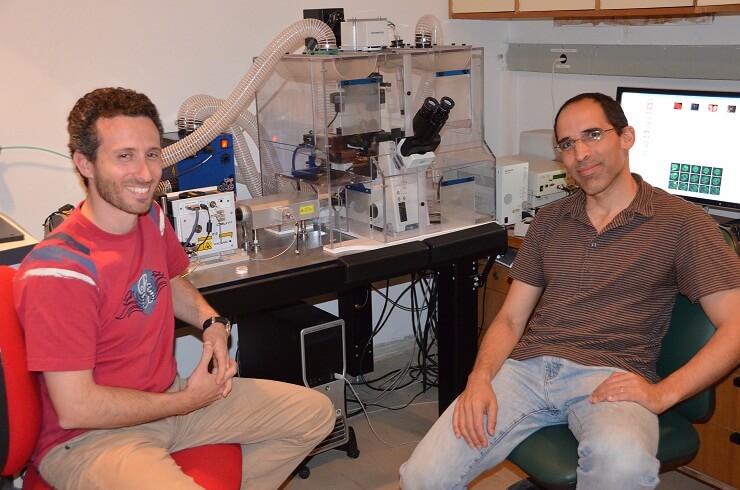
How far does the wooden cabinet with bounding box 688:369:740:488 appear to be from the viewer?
246 centimetres

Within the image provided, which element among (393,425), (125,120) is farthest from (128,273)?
(393,425)

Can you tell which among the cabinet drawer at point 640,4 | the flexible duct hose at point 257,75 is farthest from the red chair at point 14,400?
the cabinet drawer at point 640,4

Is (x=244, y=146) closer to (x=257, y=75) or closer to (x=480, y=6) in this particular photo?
(x=257, y=75)

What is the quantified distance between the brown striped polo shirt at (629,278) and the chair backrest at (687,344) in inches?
1.1

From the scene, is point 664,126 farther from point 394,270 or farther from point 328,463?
point 328,463

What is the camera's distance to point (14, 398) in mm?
1605

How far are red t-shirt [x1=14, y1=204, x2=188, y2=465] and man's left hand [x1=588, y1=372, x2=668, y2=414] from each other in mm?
1040

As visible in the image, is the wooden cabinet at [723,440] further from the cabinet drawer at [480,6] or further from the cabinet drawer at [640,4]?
the cabinet drawer at [480,6]

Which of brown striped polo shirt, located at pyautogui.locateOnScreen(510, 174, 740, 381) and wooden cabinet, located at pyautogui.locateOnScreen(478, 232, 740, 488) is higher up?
brown striped polo shirt, located at pyautogui.locateOnScreen(510, 174, 740, 381)

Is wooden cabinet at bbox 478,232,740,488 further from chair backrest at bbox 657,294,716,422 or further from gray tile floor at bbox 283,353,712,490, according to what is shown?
chair backrest at bbox 657,294,716,422

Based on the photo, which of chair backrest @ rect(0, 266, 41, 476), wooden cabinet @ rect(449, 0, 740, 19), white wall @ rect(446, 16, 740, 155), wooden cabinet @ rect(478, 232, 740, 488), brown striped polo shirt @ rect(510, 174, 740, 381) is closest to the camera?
chair backrest @ rect(0, 266, 41, 476)

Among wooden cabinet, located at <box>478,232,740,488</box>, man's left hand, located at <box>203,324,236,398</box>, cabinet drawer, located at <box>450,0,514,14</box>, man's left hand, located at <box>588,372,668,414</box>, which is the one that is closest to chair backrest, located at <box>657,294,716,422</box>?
man's left hand, located at <box>588,372,668,414</box>

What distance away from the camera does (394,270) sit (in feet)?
8.27

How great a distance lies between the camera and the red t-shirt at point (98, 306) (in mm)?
1624
